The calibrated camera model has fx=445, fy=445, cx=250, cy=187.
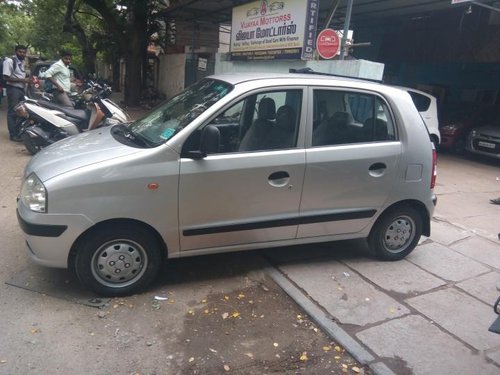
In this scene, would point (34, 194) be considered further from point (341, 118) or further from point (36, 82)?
point (36, 82)

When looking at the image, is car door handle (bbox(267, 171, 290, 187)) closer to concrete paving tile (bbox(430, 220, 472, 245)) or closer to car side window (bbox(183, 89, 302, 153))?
car side window (bbox(183, 89, 302, 153))

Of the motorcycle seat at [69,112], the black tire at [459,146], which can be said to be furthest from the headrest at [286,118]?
the black tire at [459,146]

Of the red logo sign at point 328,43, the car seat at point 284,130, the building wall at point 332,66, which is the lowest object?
the car seat at point 284,130

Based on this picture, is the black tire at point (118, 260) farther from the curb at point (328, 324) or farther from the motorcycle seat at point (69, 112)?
the motorcycle seat at point (69, 112)

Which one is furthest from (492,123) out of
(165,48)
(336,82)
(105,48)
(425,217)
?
(105,48)

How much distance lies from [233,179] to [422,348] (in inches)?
73.6

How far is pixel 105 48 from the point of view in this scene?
902 inches

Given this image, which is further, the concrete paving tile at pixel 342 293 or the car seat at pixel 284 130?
the car seat at pixel 284 130

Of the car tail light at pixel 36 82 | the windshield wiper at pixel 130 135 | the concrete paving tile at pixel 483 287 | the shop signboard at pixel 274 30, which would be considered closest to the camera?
the windshield wiper at pixel 130 135

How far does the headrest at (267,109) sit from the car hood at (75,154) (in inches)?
44.8

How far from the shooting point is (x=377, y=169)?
162 inches

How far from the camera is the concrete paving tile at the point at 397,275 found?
407 cm

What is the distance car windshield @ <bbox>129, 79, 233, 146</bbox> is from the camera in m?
3.62

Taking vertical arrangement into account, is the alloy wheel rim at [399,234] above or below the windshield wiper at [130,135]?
below
